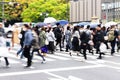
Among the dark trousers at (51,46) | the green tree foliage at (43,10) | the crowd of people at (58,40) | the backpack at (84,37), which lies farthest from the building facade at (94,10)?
the backpack at (84,37)

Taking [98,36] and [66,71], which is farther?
[98,36]

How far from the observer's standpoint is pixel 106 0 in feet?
230

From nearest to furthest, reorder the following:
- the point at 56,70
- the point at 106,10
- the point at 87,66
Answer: the point at 56,70
the point at 87,66
the point at 106,10

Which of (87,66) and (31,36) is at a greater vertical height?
(31,36)

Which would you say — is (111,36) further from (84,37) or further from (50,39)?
(84,37)

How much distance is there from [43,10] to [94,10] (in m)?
9.72

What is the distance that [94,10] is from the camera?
7194 cm

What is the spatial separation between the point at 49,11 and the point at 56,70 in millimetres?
57107

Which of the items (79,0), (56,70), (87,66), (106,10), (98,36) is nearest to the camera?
(56,70)

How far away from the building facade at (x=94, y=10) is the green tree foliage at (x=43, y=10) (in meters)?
4.76

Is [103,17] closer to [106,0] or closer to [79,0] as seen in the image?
[106,0]

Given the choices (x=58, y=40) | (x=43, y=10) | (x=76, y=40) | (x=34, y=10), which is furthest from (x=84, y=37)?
(x=34, y=10)

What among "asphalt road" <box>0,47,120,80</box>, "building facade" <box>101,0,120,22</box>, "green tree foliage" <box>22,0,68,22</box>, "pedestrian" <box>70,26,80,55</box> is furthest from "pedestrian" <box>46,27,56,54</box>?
"green tree foliage" <box>22,0,68,22</box>

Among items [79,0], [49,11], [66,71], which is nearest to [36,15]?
[49,11]
